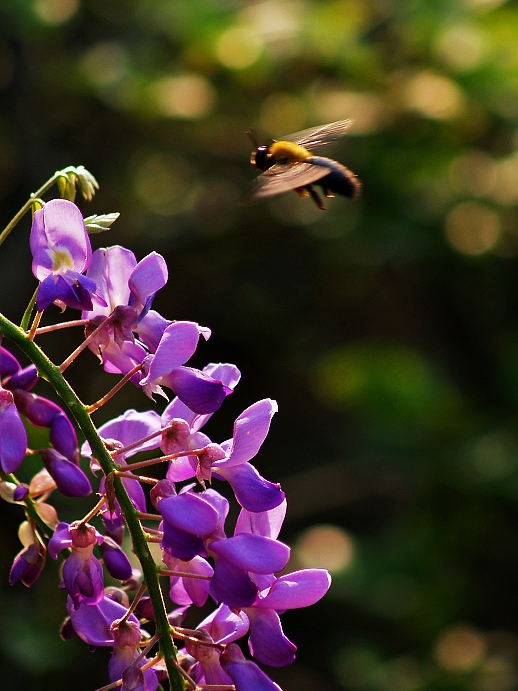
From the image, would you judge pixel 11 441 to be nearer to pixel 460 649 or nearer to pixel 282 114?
pixel 460 649

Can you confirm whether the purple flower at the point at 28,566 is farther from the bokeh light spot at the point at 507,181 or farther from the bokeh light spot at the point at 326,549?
the bokeh light spot at the point at 507,181

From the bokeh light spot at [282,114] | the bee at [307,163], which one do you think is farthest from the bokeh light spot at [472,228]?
the bee at [307,163]

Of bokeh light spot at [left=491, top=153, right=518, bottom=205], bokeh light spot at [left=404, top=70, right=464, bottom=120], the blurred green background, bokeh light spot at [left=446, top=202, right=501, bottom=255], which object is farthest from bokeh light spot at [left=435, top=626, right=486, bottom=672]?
bokeh light spot at [left=404, top=70, right=464, bottom=120]

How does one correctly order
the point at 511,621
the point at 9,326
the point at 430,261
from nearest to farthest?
the point at 9,326, the point at 511,621, the point at 430,261

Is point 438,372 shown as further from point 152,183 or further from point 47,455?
point 47,455

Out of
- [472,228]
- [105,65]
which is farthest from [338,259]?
[105,65]

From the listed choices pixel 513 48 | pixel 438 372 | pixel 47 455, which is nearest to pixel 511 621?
pixel 438 372
